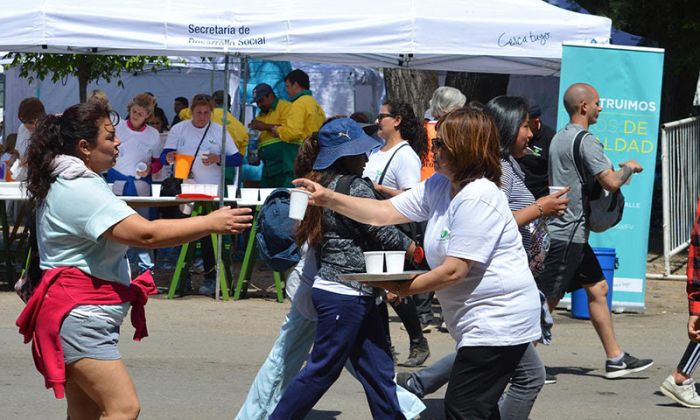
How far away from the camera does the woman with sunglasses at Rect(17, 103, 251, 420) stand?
4.25 meters

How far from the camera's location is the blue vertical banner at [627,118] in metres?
10.1

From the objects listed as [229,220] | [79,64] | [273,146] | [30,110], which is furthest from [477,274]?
[79,64]

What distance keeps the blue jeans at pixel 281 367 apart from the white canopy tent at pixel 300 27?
4.58 m

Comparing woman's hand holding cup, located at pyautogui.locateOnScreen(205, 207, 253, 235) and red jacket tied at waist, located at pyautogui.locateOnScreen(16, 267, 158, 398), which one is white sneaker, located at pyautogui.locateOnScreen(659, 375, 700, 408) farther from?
red jacket tied at waist, located at pyautogui.locateOnScreen(16, 267, 158, 398)

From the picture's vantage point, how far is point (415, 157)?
8.24 m

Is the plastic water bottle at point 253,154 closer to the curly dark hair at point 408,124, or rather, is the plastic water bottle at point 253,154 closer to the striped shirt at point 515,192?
the curly dark hair at point 408,124

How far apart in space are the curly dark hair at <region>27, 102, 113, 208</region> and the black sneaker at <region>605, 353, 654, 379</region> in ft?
14.6

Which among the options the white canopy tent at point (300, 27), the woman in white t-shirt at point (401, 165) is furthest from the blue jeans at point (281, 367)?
the white canopy tent at point (300, 27)

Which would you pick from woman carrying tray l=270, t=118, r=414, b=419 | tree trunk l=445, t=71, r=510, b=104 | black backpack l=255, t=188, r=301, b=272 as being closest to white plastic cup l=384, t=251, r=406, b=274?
woman carrying tray l=270, t=118, r=414, b=419

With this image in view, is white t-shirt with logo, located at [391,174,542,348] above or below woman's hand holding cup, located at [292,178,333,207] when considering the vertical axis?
below

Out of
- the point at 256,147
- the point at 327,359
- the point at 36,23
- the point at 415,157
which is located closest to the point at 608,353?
the point at 415,157

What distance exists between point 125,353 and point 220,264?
246 cm

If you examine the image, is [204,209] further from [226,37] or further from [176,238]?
[176,238]

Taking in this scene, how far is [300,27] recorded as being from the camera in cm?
991
